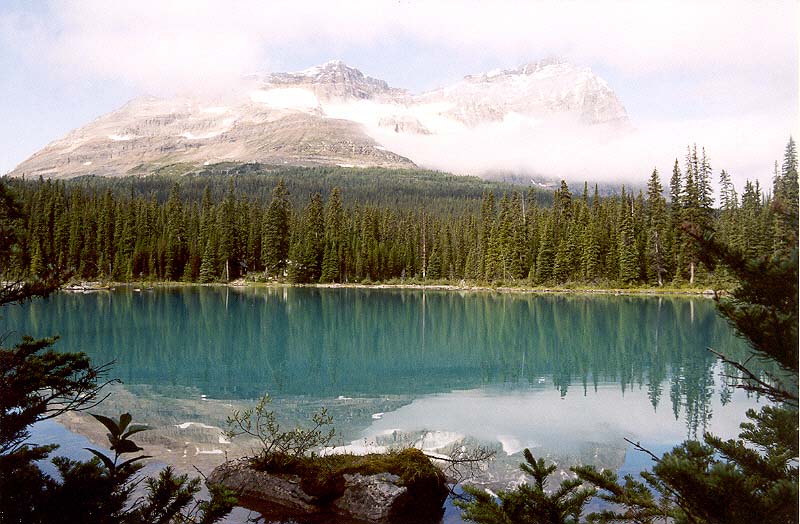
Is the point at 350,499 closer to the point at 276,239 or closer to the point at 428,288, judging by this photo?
the point at 428,288

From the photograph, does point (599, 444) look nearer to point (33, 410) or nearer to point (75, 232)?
point (33, 410)

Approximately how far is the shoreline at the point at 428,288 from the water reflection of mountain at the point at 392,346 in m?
15.6

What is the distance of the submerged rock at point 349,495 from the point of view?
8.79 metres

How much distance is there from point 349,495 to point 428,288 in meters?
76.6

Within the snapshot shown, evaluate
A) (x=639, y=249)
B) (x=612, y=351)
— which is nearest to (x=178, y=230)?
(x=639, y=249)

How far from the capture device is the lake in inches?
548

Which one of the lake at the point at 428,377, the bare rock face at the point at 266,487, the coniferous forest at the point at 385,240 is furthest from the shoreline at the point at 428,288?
the bare rock face at the point at 266,487

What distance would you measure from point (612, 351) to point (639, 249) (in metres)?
46.7


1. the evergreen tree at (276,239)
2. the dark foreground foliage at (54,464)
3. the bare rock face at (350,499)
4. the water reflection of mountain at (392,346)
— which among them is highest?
the evergreen tree at (276,239)

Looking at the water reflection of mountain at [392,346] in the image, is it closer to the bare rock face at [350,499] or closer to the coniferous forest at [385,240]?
the bare rock face at [350,499]

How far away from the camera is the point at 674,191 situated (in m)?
73.8

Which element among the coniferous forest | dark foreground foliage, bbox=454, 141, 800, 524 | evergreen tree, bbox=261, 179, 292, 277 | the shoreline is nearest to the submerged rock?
dark foreground foliage, bbox=454, 141, 800, 524

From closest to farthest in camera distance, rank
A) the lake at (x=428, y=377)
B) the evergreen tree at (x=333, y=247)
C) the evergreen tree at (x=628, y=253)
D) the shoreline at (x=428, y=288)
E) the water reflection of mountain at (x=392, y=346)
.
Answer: the lake at (x=428, y=377), the water reflection of mountain at (x=392, y=346), the shoreline at (x=428, y=288), the evergreen tree at (x=628, y=253), the evergreen tree at (x=333, y=247)

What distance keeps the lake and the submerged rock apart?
51 centimetres
